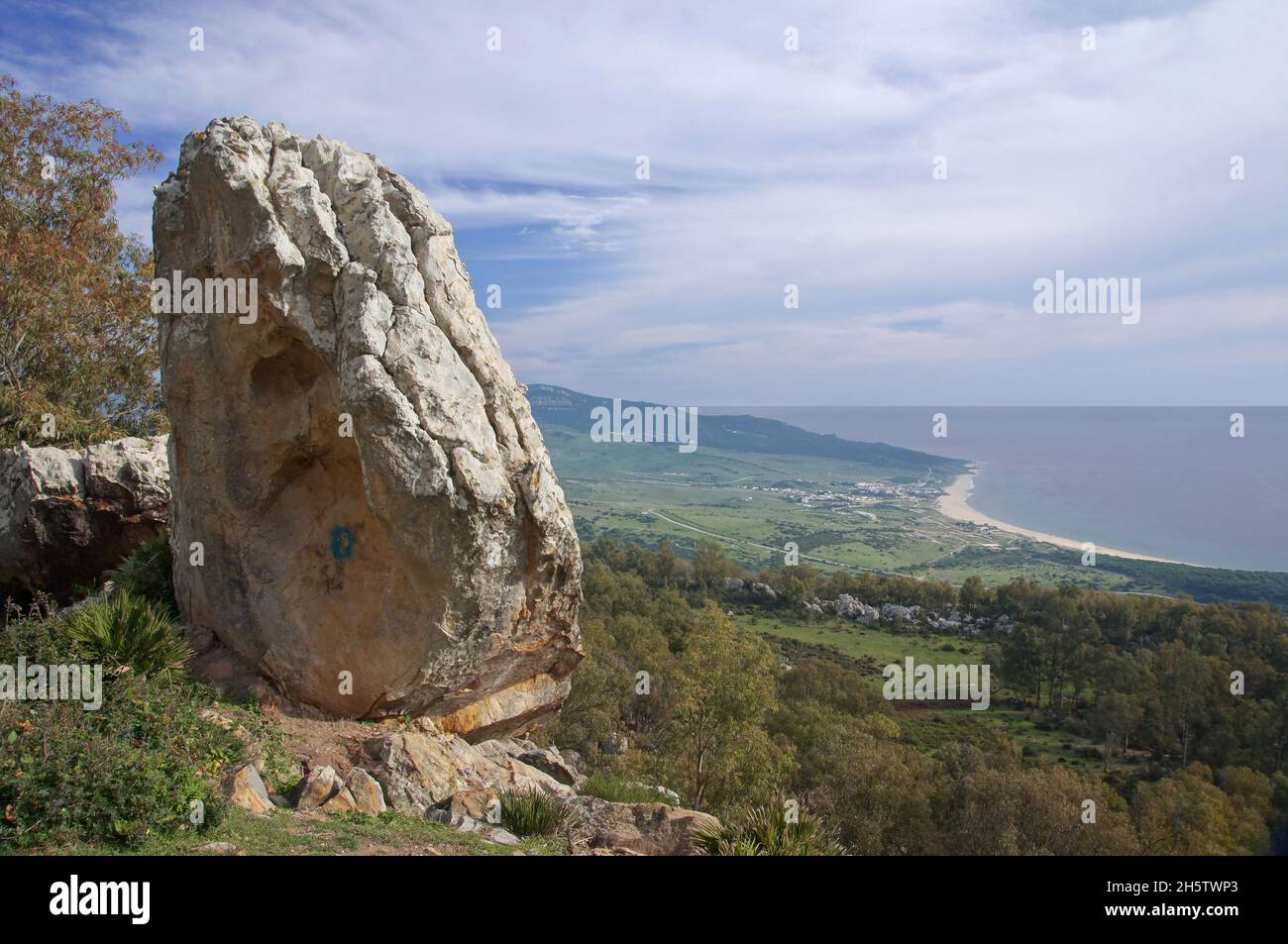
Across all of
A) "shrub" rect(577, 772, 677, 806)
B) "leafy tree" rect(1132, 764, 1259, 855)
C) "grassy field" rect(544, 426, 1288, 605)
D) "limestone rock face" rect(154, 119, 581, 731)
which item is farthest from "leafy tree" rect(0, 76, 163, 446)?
"grassy field" rect(544, 426, 1288, 605)

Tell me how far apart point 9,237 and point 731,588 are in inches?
2467

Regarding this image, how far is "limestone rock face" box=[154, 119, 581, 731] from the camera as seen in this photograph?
10742 millimetres

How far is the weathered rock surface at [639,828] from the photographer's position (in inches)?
383

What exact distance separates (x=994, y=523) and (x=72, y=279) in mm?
140462

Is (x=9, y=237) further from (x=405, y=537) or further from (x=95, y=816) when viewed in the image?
(x=95, y=816)

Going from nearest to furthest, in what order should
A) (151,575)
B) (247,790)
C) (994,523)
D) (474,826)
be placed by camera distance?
1. (247,790)
2. (474,826)
3. (151,575)
4. (994,523)

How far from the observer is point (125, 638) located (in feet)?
35.0

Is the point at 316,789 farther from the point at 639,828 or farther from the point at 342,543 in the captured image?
the point at 639,828

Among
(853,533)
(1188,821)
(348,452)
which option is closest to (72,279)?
(348,452)

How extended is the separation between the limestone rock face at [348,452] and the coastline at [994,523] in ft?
377

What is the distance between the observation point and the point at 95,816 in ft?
24.0

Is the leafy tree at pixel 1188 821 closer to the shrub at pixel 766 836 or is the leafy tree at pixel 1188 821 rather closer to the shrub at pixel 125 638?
the shrub at pixel 766 836

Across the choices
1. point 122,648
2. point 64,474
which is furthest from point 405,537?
point 64,474
